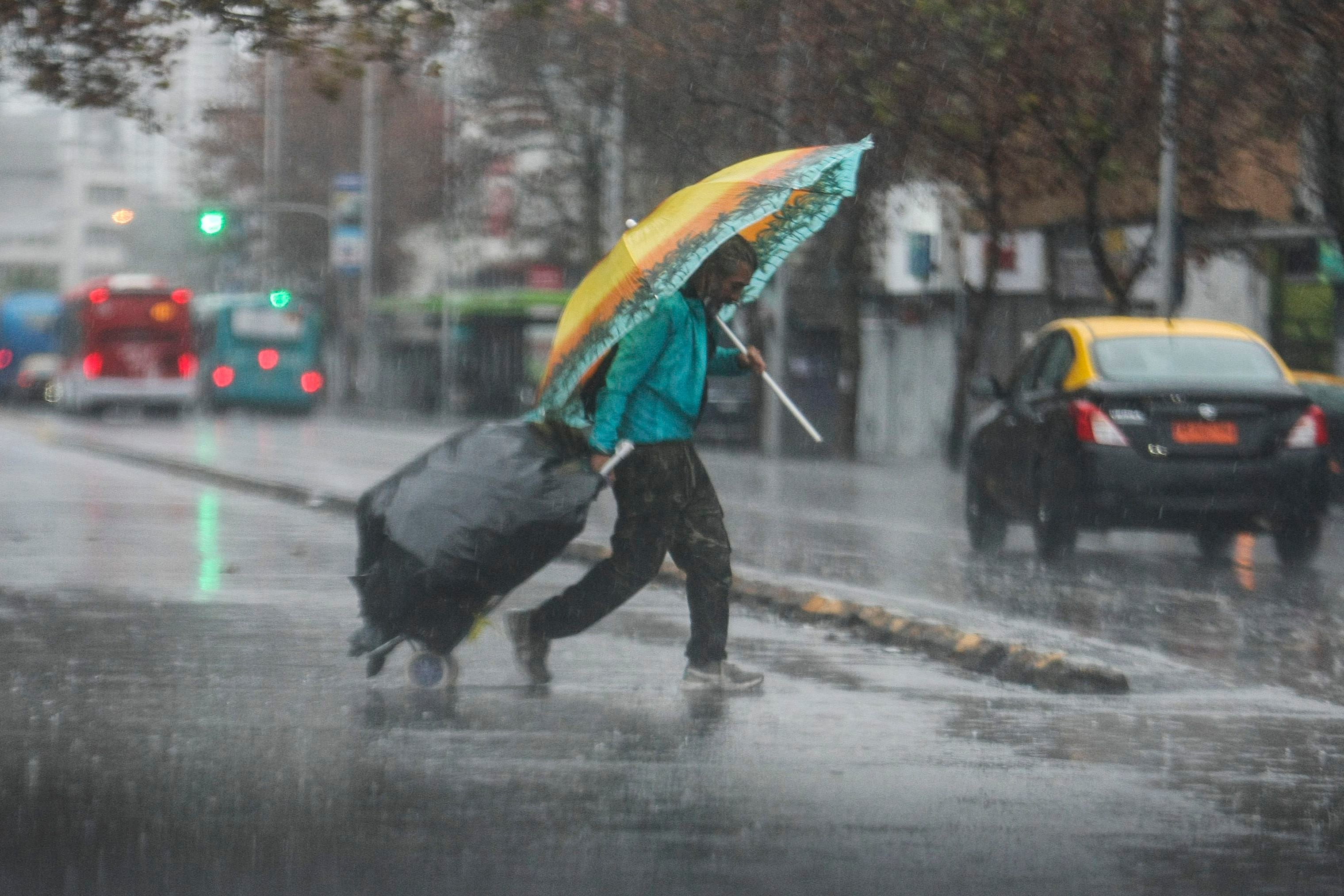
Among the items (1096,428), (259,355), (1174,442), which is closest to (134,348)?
(259,355)

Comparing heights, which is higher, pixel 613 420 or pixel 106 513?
pixel 613 420

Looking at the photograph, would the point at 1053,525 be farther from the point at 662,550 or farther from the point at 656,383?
the point at 656,383

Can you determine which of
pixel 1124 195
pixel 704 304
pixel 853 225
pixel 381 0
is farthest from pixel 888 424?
pixel 704 304

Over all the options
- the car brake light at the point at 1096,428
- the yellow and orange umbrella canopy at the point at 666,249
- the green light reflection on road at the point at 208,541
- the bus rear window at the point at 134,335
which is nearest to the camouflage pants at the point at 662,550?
the yellow and orange umbrella canopy at the point at 666,249

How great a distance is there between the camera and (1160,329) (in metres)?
15.1

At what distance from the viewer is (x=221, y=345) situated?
193 ft

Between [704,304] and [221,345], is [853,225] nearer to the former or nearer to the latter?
[704,304]

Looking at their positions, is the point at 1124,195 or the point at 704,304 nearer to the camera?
the point at 704,304

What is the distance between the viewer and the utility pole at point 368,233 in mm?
63969

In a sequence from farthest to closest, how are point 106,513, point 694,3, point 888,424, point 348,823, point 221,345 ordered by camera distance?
1. point 221,345
2. point 888,424
3. point 694,3
4. point 106,513
5. point 348,823

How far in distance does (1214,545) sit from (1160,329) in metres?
2.15

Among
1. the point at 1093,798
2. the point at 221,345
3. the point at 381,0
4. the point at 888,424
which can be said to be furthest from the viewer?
the point at 221,345

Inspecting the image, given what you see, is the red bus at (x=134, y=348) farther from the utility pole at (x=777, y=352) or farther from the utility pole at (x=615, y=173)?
the utility pole at (x=777, y=352)

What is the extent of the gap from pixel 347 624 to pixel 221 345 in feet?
162
